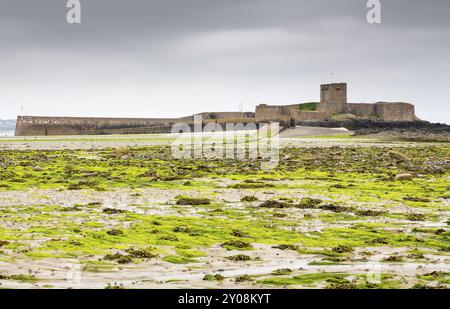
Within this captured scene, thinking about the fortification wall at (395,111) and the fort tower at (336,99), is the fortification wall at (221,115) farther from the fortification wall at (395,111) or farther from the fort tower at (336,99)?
the fortification wall at (395,111)

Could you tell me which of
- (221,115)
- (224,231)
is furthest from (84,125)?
(224,231)

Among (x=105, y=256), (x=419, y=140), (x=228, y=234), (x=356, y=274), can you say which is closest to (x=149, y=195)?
(x=228, y=234)

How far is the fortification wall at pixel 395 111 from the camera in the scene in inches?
4338

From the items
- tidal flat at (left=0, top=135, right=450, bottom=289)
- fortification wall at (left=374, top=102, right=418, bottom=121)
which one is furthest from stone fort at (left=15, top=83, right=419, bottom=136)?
tidal flat at (left=0, top=135, right=450, bottom=289)

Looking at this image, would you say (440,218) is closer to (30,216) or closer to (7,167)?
(30,216)

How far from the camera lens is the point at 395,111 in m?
113

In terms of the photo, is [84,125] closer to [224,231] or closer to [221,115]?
[221,115]

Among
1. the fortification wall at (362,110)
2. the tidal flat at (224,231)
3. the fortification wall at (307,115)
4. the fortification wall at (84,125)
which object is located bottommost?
the tidal flat at (224,231)

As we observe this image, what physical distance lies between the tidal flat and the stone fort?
2198 inches

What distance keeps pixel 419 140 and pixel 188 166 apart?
37.3 metres

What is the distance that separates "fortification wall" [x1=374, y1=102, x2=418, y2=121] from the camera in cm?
11019

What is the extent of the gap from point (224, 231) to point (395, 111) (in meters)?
107

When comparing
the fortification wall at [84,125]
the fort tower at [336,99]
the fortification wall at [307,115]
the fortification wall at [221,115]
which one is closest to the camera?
the fortification wall at [84,125]

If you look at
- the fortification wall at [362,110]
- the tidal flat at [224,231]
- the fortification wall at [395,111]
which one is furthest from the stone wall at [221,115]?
the tidal flat at [224,231]
